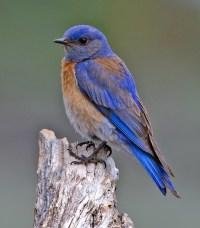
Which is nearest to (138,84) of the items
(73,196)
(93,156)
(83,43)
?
(83,43)

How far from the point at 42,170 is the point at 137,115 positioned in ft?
3.97

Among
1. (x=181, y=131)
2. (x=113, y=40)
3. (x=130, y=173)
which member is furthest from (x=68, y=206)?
(x=113, y=40)

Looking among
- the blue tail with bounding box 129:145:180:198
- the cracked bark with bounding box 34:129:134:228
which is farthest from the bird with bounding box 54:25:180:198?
the cracked bark with bounding box 34:129:134:228

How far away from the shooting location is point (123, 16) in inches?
643

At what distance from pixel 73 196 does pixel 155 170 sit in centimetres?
106

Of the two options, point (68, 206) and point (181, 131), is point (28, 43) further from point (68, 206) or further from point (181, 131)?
point (68, 206)

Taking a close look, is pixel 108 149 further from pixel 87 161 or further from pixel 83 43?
pixel 83 43

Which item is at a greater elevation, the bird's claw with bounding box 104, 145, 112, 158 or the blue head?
the blue head

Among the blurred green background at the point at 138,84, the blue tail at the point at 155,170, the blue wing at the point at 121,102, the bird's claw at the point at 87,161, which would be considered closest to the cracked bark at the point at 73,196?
the bird's claw at the point at 87,161

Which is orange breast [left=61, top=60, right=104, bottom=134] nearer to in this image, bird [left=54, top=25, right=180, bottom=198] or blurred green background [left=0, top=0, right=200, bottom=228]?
bird [left=54, top=25, right=180, bottom=198]

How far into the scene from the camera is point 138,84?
14.7 metres

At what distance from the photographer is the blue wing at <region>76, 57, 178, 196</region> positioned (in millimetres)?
8672

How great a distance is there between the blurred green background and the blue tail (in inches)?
100

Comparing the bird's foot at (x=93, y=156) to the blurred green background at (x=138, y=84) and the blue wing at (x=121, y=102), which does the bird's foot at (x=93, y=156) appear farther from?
the blurred green background at (x=138, y=84)
